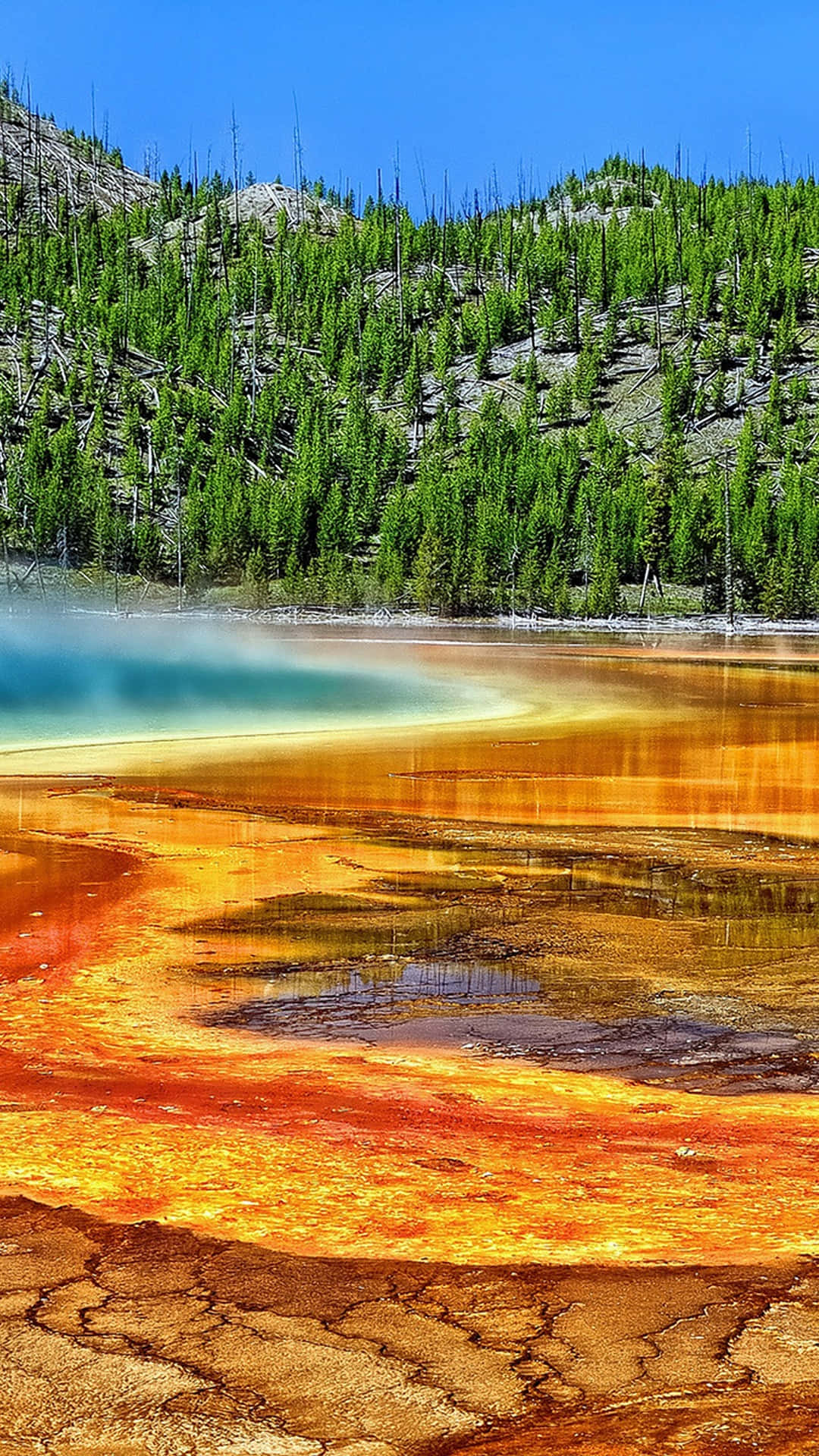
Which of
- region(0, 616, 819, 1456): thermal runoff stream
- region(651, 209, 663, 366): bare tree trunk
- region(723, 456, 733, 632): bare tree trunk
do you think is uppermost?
region(651, 209, 663, 366): bare tree trunk

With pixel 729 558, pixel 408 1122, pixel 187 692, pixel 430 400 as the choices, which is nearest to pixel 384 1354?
pixel 408 1122

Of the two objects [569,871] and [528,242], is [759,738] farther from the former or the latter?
[528,242]

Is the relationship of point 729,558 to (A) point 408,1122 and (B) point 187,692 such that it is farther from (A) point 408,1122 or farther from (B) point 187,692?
(A) point 408,1122

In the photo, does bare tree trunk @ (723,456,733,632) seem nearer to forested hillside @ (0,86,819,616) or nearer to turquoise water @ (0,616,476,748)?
forested hillside @ (0,86,819,616)

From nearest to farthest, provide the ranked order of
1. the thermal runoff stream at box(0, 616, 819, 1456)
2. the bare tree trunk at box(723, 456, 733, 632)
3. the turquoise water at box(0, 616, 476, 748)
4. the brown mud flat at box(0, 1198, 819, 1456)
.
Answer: the brown mud flat at box(0, 1198, 819, 1456), the thermal runoff stream at box(0, 616, 819, 1456), the turquoise water at box(0, 616, 476, 748), the bare tree trunk at box(723, 456, 733, 632)

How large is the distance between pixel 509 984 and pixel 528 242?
142038mm

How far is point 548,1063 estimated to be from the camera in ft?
26.3

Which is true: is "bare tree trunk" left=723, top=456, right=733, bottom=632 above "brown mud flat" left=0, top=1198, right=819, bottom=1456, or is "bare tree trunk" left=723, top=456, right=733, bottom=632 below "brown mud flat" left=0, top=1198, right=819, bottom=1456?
above

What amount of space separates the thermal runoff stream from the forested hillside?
7411 cm

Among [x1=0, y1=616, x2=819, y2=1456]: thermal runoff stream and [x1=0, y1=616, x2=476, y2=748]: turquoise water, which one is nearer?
[x1=0, y1=616, x2=819, y2=1456]: thermal runoff stream

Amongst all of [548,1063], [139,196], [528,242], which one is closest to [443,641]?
[548,1063]

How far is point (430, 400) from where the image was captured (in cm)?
12350

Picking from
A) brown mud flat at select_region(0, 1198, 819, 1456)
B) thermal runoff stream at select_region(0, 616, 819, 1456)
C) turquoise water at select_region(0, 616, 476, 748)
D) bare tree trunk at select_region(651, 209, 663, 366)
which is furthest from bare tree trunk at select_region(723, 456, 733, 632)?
brown mud flat at select_region(0, 1198, 819, 1456)

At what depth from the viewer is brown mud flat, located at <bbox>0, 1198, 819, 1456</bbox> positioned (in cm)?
431
